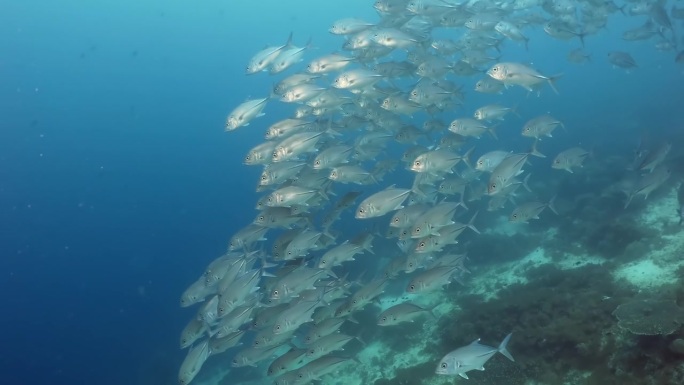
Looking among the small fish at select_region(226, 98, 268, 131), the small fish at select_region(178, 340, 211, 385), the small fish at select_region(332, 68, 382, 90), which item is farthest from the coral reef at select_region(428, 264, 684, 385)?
the small fish at select_region(226, 98, 268, 131)

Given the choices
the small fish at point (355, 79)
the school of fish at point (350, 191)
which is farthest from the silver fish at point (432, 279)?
the small fish at point (355, 79)

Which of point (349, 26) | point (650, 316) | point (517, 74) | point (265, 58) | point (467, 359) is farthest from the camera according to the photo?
point (349, 26)

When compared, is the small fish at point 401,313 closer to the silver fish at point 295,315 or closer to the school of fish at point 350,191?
the school of fish at point 350,191

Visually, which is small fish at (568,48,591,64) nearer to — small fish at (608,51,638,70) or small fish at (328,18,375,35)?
small fish at (608,51,638,70)

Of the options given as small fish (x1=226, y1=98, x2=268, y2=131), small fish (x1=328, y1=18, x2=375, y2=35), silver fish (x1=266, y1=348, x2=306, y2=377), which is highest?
small fish (x1=328, y1=18, x2=375, y2=35)

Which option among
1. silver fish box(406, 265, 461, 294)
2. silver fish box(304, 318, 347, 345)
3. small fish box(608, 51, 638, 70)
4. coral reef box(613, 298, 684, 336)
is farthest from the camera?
small fish box(608, 51, 638, 70)

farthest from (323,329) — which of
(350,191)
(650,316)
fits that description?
(650,316)

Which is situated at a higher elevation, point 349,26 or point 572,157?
point 349,26

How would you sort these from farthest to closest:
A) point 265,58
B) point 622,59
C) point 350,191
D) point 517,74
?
point 622,59, point 265,58, point 350,191, point 517,74

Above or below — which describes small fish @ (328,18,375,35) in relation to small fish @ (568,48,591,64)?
above

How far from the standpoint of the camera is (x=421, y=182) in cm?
919

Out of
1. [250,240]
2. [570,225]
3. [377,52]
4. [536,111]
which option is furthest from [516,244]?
[536,111]

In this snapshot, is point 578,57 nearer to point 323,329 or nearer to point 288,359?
point 323,329

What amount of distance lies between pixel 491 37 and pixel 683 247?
692 centimetres
